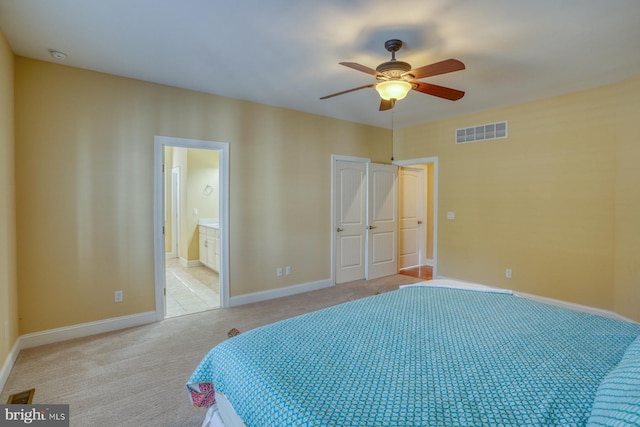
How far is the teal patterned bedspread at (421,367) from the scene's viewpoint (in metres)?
0.99

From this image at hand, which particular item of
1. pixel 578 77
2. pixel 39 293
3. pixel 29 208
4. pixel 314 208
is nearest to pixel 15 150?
pixel 29 208

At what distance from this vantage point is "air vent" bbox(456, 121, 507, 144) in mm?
4281

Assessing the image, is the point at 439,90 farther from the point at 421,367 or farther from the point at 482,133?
the point at 482,133

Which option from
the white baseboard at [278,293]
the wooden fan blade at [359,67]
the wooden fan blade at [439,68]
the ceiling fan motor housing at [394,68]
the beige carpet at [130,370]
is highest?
the ceiling fan motor housing at [394,68]

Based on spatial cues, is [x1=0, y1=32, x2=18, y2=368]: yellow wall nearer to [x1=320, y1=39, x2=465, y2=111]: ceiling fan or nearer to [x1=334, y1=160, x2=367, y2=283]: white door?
[x1=320, y1=39, x2=465, y2=111]: ceiling fan

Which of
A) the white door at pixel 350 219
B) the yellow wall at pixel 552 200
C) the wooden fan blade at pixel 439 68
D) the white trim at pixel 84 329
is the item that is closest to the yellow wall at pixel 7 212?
the white trim at pixel 84 329

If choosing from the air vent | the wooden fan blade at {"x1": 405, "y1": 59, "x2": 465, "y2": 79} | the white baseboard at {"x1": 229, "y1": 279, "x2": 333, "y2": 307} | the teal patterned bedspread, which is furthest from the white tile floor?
the air vent

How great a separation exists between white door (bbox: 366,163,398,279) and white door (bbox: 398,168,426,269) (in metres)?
0.29

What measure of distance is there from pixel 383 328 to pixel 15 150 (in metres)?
3.47

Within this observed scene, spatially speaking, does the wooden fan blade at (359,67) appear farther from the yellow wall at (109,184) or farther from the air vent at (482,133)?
the air vent at (482,133)

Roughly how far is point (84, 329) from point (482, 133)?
552cm

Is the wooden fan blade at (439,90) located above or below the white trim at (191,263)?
above

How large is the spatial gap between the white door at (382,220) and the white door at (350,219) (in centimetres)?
13

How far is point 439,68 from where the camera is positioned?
7.25ft
